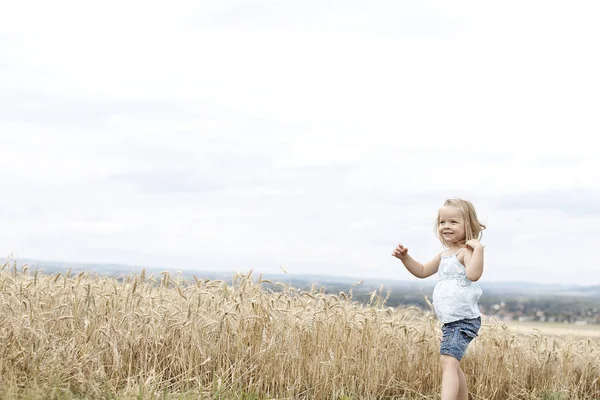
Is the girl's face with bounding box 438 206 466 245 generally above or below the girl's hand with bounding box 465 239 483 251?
above

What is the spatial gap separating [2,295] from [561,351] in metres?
5.77

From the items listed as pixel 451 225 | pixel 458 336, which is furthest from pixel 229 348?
pixel 451 225

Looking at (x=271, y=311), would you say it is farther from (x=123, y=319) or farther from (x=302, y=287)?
(x=123, y=319)

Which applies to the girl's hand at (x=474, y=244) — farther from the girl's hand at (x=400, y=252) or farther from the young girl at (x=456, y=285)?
the girl's hand at (x=400, y=252)

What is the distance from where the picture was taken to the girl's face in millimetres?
5934

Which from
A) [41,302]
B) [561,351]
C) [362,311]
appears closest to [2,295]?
[41,302]

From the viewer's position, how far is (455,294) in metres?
5.81

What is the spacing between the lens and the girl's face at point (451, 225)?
19.5 ft

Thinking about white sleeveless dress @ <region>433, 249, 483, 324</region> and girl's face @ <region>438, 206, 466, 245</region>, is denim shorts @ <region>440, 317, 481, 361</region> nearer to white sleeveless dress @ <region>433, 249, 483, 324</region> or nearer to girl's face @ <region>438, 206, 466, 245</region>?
white sleeveless dress @ <region>433, 249, 483, 324</region>

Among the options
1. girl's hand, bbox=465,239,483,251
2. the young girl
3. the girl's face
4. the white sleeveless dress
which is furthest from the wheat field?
girl's hand, bbox=465,239,483,251

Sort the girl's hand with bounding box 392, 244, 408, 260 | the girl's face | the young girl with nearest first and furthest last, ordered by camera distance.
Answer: the young girl, the girl's face, the girl's hand with bounding box 392, 244, 408, 260

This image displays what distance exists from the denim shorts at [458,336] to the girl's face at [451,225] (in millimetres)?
685

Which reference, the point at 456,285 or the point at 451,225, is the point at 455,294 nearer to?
the point at 456,285

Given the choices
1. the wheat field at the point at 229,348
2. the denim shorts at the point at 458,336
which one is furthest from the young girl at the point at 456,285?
the wheat field at the point at 229,348
